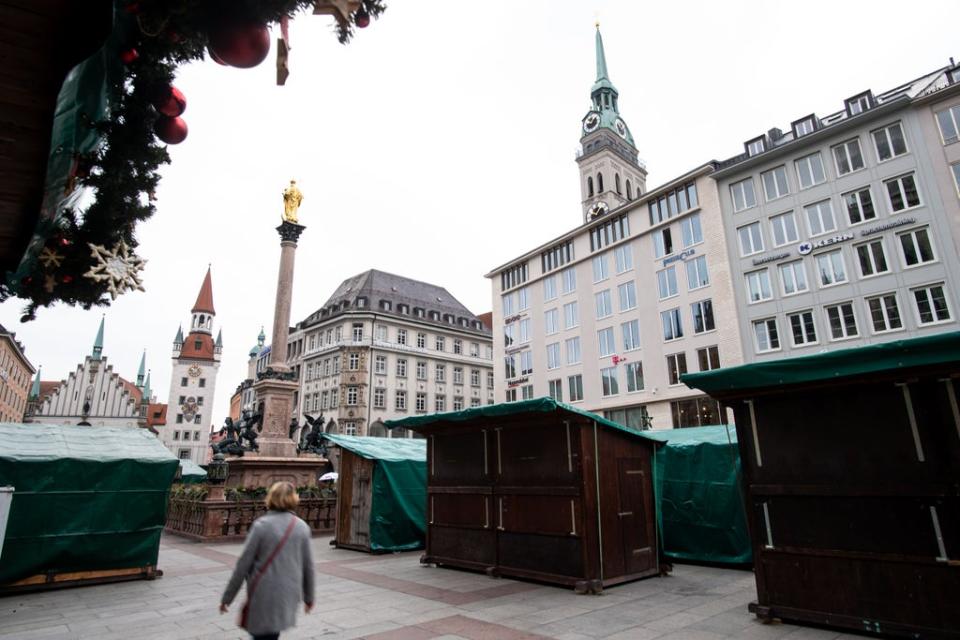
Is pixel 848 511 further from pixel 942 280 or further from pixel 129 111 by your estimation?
pixel 942 280

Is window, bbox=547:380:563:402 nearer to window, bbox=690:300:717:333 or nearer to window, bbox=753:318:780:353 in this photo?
window, bbox=690:300:717:333

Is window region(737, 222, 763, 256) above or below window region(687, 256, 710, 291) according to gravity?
above

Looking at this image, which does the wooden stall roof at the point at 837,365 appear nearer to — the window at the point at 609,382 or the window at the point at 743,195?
the window at the point at 743,195

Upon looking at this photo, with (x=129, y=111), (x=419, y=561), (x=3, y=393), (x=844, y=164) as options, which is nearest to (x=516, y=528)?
(x=419, y=561)

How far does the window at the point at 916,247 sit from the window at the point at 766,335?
656cm

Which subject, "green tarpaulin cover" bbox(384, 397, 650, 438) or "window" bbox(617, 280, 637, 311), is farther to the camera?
"window" bbox(617, 280, 637, 311)


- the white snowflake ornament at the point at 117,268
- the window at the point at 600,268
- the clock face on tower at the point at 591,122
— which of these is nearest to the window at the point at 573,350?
the window at the point at 600,268

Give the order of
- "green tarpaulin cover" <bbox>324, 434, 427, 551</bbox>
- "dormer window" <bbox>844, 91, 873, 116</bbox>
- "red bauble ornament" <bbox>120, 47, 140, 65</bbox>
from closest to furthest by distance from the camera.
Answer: "red bauble ornament" <bbox>120, 47, 140, 65</bbox>, "green tarpaulin cover" <bbox>324, 434, 427, 551</bbox>, "dormer window" <bbox>844, 91, 873, 116</bbox>

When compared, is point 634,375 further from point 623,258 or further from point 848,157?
point 848,157

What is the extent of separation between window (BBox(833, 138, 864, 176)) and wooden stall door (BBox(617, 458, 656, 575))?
→ 26.9 metres

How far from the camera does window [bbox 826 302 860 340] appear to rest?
27.6 m

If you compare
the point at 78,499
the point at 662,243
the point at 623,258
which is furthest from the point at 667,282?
the point at 78,499

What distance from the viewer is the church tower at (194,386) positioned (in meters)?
85.6

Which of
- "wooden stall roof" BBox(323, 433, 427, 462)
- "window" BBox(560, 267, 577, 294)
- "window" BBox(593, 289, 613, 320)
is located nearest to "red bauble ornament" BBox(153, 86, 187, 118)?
"wooden stall roof" BBox(323, 433, 427, 462)
